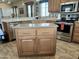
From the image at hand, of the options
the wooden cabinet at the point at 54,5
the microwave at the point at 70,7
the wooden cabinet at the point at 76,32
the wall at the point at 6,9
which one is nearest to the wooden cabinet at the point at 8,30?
the wooden cabinet at the point at 54,5

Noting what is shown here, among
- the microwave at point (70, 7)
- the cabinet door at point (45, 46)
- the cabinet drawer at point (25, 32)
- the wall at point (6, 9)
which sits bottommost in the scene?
the cabinet door at point (45, 46)

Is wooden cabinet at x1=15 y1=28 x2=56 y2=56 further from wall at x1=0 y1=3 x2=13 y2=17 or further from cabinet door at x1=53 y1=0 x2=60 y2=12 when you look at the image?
wall at x1=0 y1=3 x2=13 y2=17

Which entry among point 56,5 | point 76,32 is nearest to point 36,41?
point 76,32

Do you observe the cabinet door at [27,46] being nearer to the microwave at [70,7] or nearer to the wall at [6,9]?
the microwave at [70,7]

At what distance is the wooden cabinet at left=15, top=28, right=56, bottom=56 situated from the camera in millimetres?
2488

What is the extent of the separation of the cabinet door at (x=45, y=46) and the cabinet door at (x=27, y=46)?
21 centimetres

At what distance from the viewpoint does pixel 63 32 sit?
3965mm

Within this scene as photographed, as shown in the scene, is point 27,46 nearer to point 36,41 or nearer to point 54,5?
point 36,41

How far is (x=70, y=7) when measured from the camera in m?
3.71

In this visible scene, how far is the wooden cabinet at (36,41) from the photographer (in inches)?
98.0

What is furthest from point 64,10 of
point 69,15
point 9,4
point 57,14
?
point 9,4

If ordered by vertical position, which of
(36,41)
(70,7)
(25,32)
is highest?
(70,7)

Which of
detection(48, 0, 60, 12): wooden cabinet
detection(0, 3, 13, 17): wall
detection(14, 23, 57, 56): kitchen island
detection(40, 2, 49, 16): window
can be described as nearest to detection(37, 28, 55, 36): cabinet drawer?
detection(14, 23, 57, 56): kitchen island

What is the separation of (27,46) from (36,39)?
1.03ft
